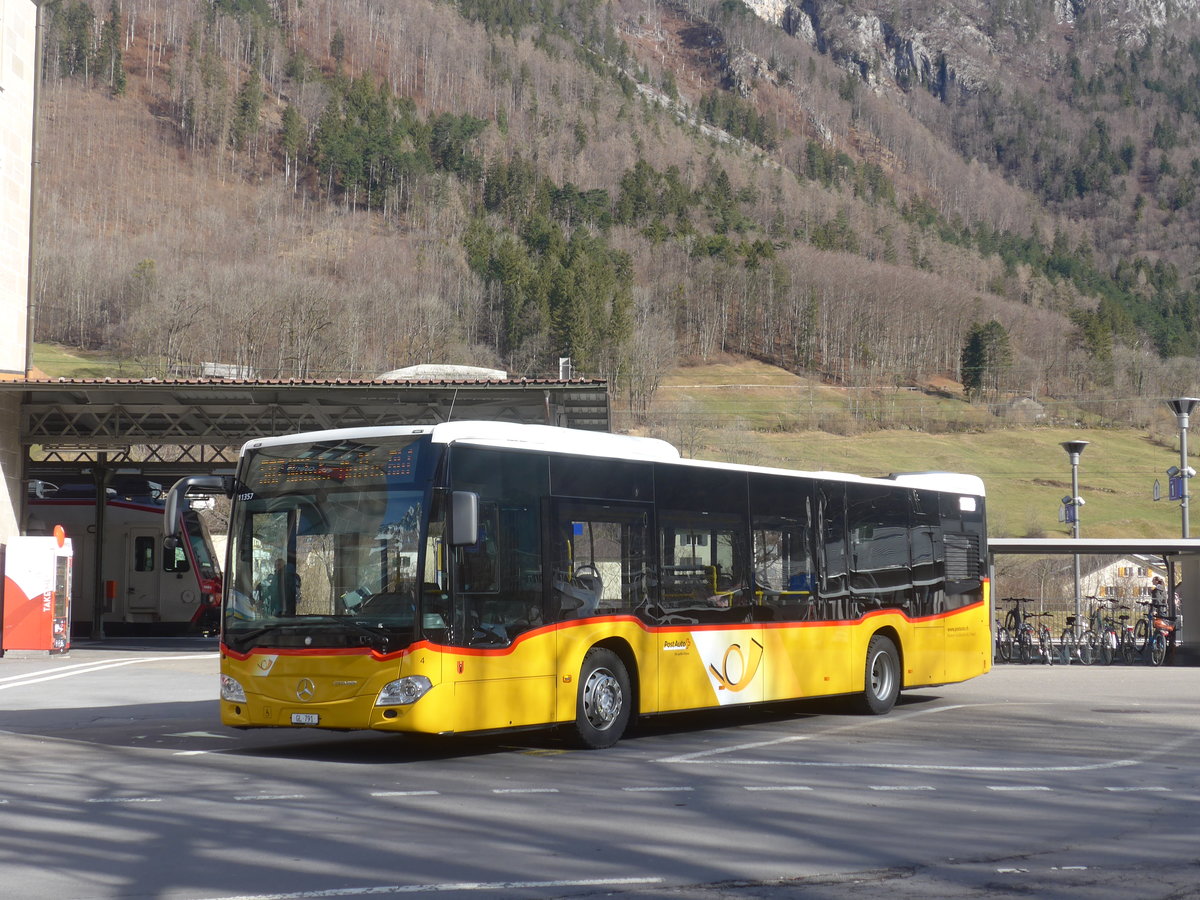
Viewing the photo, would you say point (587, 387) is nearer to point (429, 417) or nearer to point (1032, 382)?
point (429, 417)

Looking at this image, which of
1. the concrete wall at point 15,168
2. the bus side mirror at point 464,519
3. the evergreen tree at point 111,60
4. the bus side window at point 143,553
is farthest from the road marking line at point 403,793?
the evergreen tree at point 111,60

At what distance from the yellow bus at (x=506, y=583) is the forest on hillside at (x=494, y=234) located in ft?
237

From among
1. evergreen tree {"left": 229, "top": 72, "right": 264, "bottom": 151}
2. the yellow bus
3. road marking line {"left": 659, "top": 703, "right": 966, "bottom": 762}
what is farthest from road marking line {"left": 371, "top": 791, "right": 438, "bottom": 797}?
evergreen tree {"left": 229, "top": 72, "right": 264, "bottom": 151}

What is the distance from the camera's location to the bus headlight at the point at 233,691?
443 inches

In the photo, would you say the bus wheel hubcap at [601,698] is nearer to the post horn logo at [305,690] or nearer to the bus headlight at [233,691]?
the post horn logo at [305,690]

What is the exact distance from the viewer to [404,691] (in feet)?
34.3

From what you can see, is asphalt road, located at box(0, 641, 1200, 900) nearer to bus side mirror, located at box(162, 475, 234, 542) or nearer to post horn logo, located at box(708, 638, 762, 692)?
post horn logo, located at box(708, 638, 762, 692)

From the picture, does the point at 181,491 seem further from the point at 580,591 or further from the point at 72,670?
the point at 72,670

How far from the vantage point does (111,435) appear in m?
29.9

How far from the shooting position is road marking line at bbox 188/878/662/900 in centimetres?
634

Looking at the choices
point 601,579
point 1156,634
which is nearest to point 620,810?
point 601,579

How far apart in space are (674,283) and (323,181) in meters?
43.9

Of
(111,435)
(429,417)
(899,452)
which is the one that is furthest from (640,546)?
(899,452)

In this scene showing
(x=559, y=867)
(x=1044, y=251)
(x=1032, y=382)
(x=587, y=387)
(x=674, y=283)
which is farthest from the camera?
(x=1044, y=251)
